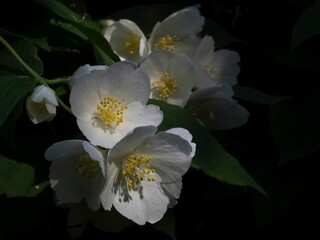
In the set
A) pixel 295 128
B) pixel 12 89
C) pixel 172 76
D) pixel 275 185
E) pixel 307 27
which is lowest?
pixel 275 185

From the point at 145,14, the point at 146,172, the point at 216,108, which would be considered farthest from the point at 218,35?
the point at 146,172

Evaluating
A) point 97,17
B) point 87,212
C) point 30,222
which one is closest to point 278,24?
point 97,17

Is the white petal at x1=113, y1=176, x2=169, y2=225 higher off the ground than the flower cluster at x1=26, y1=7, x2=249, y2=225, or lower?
lower

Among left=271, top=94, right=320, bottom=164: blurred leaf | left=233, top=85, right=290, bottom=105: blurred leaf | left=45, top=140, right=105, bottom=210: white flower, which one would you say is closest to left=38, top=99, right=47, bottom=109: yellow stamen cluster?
left=45, top=140, right=105, bottom=210: white flower

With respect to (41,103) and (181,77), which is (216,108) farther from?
(41,103)

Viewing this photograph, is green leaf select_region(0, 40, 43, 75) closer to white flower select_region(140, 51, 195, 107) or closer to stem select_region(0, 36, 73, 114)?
stem select_region(0, 36, 73, 114)

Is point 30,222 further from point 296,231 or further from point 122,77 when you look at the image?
point 296,231

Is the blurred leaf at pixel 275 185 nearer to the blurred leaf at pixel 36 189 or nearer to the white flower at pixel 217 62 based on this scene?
the white flower at pixel 217 62
